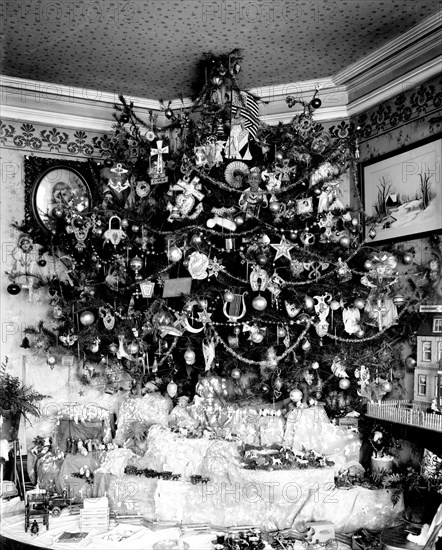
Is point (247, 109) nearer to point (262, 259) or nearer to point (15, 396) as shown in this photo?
point (262, 259)

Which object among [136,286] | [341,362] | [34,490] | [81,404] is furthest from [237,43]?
[34,490]

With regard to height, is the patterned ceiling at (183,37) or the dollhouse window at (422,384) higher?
the patterned ceiling at (183,37)

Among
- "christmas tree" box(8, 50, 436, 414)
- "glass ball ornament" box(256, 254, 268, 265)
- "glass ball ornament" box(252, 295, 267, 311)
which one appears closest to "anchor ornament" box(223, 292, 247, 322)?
"christmas tree" box(8, 50, 436, 414)

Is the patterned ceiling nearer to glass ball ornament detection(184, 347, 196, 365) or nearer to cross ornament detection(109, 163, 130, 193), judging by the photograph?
cross ornament detection(109, 163, 130, 193)

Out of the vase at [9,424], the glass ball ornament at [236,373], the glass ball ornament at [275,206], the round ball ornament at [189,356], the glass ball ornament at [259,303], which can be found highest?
the glass ball ornament at [275,206]

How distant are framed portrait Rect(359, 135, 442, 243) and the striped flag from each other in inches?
42.2

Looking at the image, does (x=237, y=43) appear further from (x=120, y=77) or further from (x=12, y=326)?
(x=12, y=326)

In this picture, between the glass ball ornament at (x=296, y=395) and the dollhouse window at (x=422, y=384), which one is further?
the glass ball ornament at (x=296, y=395)

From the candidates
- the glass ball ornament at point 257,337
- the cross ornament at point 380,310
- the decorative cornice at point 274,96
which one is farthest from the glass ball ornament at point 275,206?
the decorative cornice at point 274,96

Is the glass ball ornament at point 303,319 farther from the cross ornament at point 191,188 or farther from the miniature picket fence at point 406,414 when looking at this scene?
the cross ornament at point 191,188

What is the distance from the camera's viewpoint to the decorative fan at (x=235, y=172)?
15.0ft

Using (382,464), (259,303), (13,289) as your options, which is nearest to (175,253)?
(259,303)

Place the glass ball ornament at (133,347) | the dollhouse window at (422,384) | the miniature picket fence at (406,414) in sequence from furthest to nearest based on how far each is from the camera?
the glass ball ornament at (133,347) < the dollhouse window at (422,384) < the miniature picket fence at (406,414)

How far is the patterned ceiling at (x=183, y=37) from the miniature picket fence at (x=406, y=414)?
2.88m
